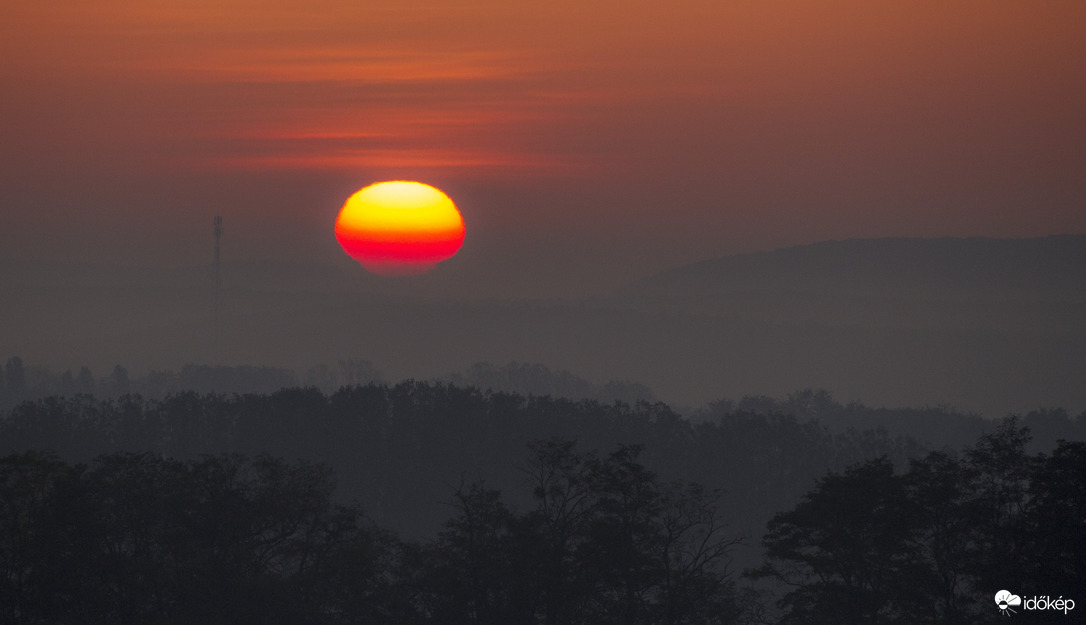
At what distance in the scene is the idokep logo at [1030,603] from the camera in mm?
34375

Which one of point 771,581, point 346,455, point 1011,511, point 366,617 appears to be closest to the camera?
point 1011,511

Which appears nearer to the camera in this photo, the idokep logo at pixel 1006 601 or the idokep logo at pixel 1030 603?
the idokep logo at pixel 1030 603

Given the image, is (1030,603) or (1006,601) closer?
(1030,603)

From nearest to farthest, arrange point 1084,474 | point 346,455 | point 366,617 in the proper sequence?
1. point 1084,474
2. point 366,617
3. point 346,455

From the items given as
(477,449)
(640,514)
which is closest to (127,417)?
(477,449)

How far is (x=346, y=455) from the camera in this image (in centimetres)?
12019

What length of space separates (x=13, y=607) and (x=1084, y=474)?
33.0 metres

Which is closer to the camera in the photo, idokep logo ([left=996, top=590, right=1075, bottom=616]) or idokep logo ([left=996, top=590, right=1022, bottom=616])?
idokep logo ([left=996, top=590, right=1075, bottom=616])

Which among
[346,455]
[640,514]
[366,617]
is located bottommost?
[366,617]

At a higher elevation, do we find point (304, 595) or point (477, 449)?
point (477, 449)

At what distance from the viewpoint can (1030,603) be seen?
35.2 metres

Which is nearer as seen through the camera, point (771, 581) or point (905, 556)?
point (905, 556)

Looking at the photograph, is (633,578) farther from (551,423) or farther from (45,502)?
(551,423)

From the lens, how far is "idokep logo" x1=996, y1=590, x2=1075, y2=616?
34375 millimetres
